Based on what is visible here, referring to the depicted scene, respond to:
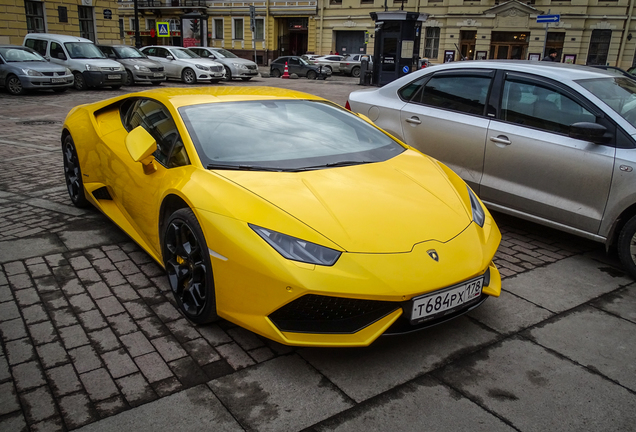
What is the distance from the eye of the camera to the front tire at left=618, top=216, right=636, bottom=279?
3.79 meters

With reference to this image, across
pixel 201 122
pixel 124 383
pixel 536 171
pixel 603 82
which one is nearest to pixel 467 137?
pixel 536 171

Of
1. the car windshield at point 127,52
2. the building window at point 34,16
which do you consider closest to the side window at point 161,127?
the car windshield at point 127,52

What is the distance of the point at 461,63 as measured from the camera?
529 cm

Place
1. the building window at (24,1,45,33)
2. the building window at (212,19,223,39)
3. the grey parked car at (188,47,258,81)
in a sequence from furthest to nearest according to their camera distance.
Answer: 1. the building window at (212,19,223,39)
2. the building window at (24,1,45,33)
3. the grey parked car at (188,47,258,81)

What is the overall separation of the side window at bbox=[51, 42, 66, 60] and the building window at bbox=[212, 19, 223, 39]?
2939cm

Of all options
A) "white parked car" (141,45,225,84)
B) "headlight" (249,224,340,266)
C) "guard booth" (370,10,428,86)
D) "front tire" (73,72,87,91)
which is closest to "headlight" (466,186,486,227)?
"headlight" (249,224,340,266)

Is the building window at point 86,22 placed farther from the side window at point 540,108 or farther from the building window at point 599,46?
the building window at point 599,46

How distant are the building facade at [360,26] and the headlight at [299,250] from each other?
27478 mm

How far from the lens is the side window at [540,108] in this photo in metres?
4.23

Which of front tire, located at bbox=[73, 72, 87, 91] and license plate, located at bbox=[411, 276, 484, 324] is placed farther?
front tire, located at bbox=[73, 72, 87, 91]

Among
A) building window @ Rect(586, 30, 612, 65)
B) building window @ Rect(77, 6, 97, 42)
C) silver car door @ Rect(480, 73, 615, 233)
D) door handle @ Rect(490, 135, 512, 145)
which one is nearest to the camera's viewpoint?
silver car door @ Rect(480, 73, 615, 233)

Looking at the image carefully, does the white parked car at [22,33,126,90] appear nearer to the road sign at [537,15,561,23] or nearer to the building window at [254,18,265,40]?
the road sign at [537,15,561,23]

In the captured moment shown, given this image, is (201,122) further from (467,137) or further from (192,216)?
(467,137)

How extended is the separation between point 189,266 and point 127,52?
780 inches
